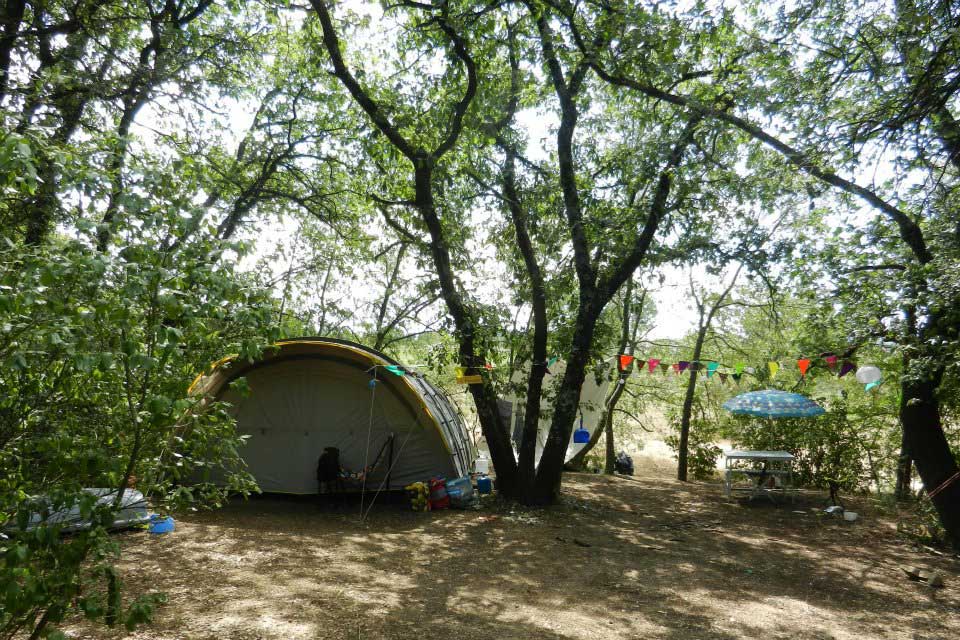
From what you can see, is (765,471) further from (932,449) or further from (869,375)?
(932,449)

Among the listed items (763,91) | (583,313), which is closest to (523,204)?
(583,313)

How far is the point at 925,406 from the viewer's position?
6.79 metres

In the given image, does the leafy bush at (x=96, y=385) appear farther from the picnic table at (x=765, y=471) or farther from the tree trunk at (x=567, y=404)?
the picnic table at (x=765, y=471)

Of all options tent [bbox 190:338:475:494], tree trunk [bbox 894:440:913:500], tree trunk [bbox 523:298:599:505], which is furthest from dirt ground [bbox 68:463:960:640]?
tree trunk [bbox 894:440:913:500]

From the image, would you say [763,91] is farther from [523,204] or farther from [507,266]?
[507,266]

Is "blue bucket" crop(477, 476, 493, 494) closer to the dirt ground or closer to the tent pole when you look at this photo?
the dirt ground

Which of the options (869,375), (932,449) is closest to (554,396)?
(869,375)

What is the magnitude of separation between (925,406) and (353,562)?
630 cm

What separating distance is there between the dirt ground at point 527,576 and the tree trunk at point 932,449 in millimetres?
463

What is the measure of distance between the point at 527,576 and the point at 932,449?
4774 mm

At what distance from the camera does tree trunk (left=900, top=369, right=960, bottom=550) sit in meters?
6.52

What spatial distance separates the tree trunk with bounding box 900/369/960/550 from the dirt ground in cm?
46

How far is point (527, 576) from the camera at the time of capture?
5.45 meters

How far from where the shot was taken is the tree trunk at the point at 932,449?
6520mm
